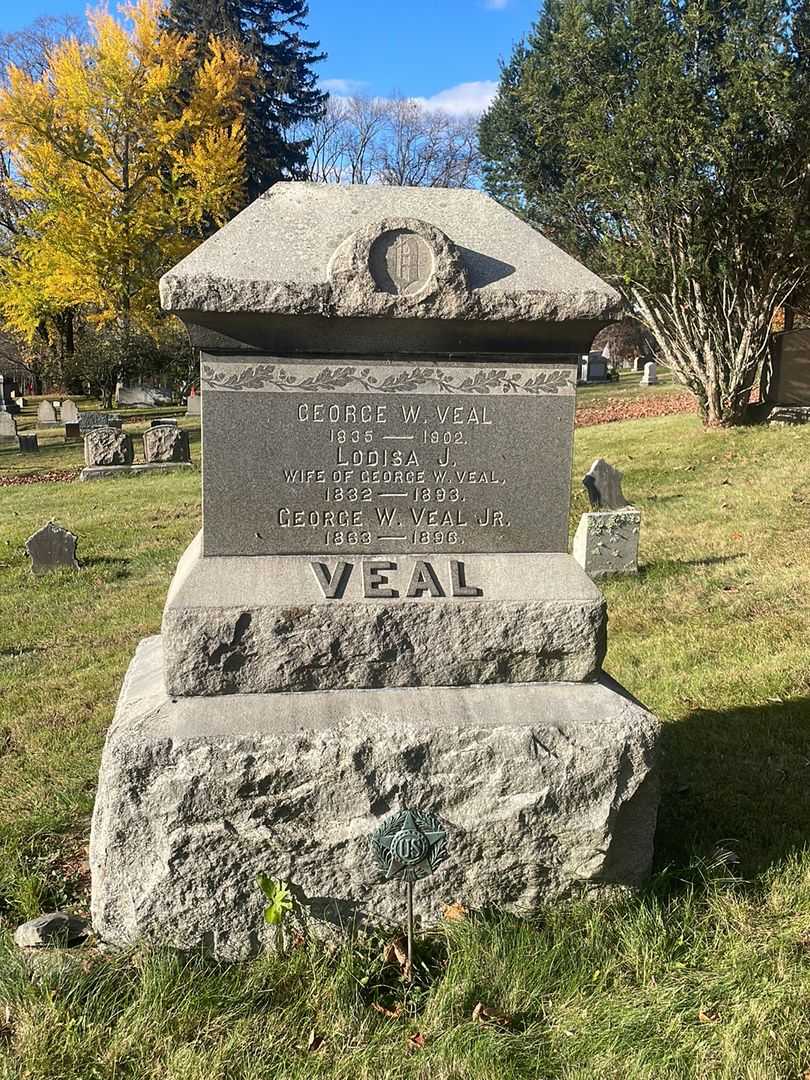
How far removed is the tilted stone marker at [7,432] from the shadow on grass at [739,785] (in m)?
19.4

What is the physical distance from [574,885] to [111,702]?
293 centimetres

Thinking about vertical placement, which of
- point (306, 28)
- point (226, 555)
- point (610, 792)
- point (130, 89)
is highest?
point (306, 28)

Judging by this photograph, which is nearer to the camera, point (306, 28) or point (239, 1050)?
point (239, 1050)

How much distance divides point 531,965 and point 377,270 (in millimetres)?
2160

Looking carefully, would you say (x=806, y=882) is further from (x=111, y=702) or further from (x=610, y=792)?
(x=111, y=702)

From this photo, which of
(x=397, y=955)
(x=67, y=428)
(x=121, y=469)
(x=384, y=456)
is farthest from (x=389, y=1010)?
(x=67, y=428)

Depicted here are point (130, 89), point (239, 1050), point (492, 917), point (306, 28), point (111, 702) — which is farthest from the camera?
point (306, 28)

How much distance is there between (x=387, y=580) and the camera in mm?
2682

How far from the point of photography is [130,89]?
24.0 m

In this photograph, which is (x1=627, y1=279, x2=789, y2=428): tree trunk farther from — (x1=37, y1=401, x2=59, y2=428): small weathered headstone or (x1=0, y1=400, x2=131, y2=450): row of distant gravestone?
(x1=37, y1=401, x2=59, y2=428): small weathered headstone

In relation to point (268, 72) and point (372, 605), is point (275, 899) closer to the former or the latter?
point (372, 605)

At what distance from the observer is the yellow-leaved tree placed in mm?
23766

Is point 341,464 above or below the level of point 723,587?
above

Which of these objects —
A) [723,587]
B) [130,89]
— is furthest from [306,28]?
[723,587]
